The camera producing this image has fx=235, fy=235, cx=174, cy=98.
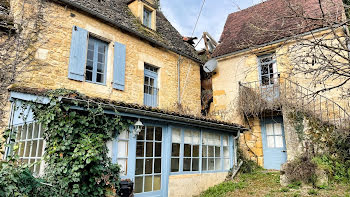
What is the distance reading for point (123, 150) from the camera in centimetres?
519

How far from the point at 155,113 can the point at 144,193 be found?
1.83 meters

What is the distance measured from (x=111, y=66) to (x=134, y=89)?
3.90 ft

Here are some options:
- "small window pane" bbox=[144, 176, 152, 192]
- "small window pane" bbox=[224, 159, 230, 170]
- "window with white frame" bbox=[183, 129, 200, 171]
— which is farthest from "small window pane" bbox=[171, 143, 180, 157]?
"small window pane" bbox=[224, 159, 230, 170]

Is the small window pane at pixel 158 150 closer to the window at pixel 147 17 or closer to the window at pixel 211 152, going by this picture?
the window at pixel 211 152

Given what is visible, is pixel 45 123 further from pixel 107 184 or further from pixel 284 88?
pixel 284 88

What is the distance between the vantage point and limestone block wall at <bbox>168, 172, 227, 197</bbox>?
602 cm

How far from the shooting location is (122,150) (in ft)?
17.0

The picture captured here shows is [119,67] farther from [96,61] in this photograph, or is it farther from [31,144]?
[31,144]

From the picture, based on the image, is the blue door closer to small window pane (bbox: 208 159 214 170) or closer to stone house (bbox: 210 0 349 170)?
stone house (bbox: 210 0 349 170)

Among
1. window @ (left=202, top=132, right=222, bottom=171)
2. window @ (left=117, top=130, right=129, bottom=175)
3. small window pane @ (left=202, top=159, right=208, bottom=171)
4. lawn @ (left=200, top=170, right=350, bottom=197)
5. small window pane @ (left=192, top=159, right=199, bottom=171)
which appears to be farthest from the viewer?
window @ (left=202, top=132, right=222, bottom=171)

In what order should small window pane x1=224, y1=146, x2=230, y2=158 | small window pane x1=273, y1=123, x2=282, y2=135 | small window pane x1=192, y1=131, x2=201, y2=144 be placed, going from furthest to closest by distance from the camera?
small window pane x1=273, y1=123, x2=282, y2=135, small window pane x1=224, y1=146, x2=230, y2=158, small window pane x1=192, y1=131, x2=201, y2=144

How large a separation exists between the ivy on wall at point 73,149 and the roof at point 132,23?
438 centimetres

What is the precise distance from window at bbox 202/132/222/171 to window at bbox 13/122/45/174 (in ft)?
14.4

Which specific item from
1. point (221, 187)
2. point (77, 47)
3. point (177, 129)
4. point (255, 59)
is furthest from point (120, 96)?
point (255, 59)
